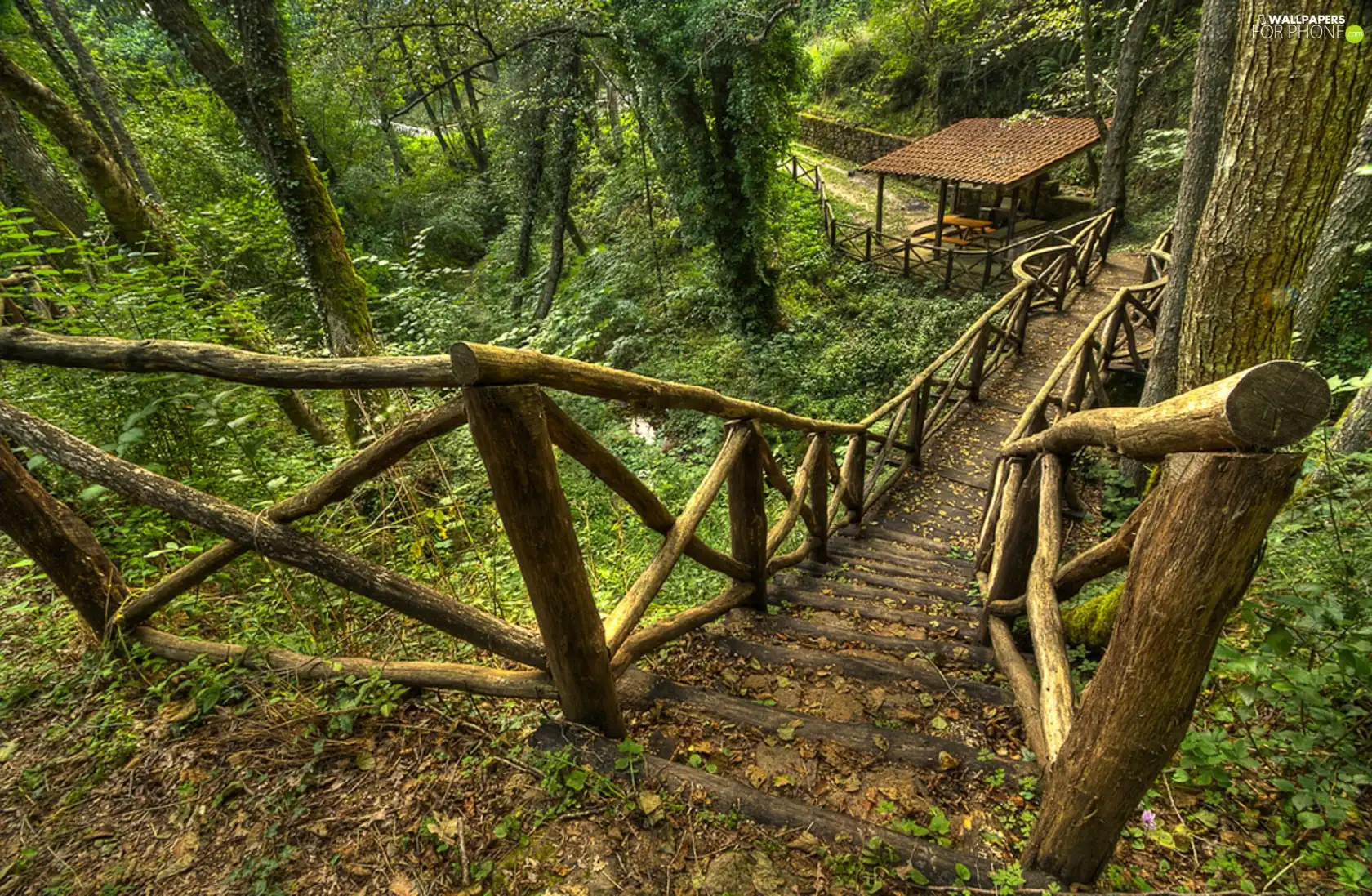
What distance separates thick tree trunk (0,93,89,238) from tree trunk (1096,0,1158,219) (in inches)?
609

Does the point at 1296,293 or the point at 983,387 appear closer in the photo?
the point at 1296,293

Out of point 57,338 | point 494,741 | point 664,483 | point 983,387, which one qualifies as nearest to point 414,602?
point 494,741

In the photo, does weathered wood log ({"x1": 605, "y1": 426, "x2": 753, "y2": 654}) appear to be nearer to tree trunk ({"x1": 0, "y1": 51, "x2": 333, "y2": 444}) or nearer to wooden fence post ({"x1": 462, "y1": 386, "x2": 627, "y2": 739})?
wooden fence post ({"x1": 462, "y1": 386, "x2": 627, "y2": 739})

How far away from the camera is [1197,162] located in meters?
4.93

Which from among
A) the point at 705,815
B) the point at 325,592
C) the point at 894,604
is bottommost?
the point at 894,604

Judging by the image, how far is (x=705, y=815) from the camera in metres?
1.70

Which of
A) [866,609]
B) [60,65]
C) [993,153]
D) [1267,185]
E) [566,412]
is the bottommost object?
[866,609]

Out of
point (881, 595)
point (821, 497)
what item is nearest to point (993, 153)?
point (821, 497)

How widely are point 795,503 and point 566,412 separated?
2371 mm

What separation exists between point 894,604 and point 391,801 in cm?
310

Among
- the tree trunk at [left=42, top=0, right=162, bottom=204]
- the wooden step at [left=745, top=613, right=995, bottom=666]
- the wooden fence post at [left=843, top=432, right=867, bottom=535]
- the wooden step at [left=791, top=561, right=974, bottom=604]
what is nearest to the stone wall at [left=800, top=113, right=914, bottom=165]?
the tree trunk at [left=42, top=0, right=162, bottom=204]

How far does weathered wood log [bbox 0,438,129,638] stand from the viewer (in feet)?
6.91

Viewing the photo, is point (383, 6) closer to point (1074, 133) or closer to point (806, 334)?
point (806, 334)

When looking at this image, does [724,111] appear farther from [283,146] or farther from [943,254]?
[283,146]
